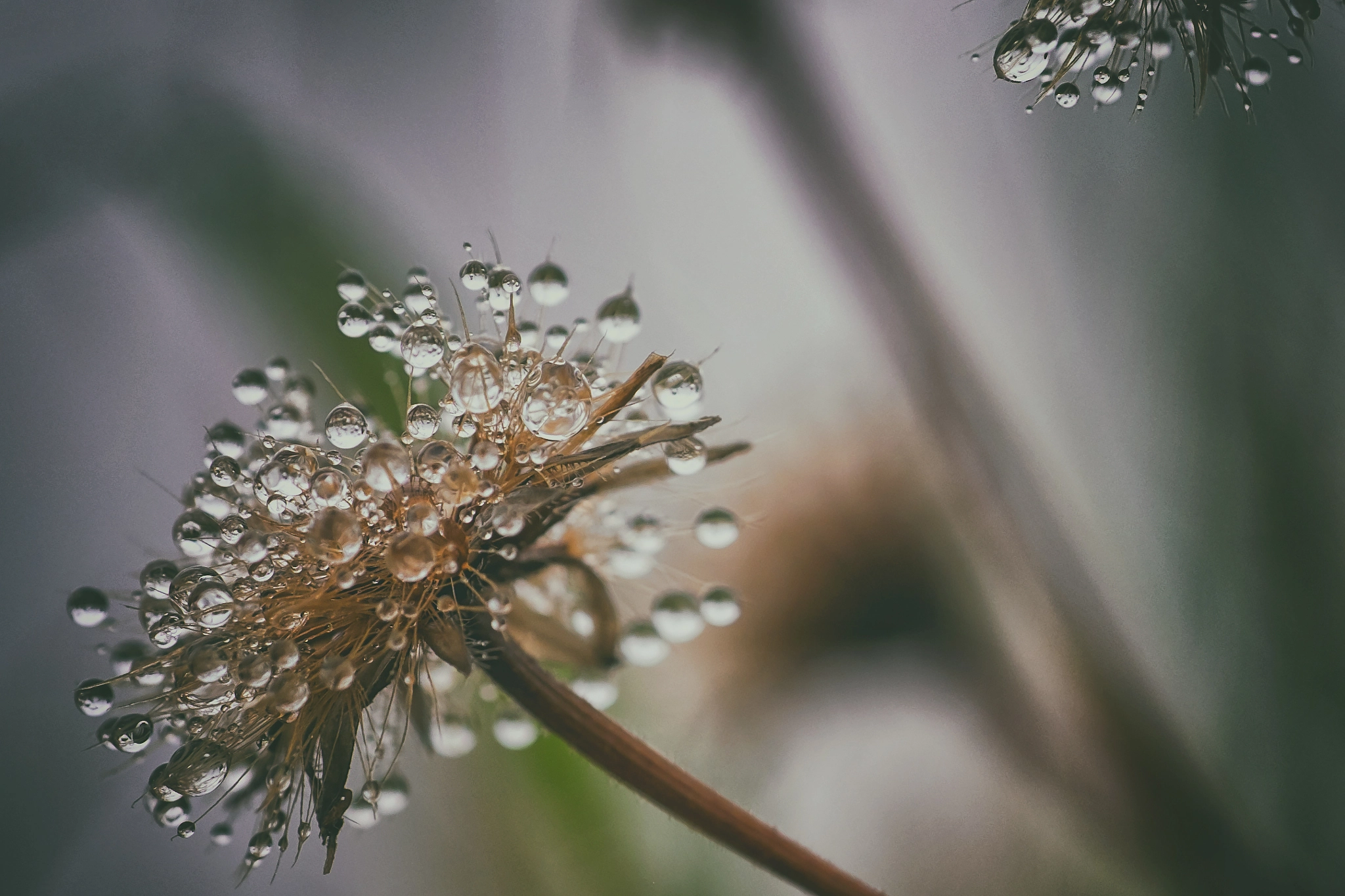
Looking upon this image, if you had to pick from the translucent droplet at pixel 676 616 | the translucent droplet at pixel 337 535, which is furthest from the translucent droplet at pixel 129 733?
the translucent droplet at pixel 676 616

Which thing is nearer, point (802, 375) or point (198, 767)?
point (198, 767)

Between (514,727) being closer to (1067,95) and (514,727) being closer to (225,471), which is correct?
(225,471)

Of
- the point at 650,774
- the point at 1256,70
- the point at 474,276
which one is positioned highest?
the point at 474,276

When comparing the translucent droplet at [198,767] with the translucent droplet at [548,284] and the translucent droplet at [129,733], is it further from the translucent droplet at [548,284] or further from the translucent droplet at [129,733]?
the translucent droplet at [548,284]

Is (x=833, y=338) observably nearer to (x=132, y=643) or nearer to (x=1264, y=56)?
(x=1264, y=56)

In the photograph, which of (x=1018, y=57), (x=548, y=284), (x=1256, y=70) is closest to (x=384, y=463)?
(x=548, y=284)

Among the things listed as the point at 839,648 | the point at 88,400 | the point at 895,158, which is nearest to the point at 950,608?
the point at 839,648

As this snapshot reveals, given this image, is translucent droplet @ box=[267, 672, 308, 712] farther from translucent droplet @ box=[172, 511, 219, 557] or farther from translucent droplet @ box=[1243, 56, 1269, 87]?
translucent droplet @ box=[1243, 56, 1269, 87]
